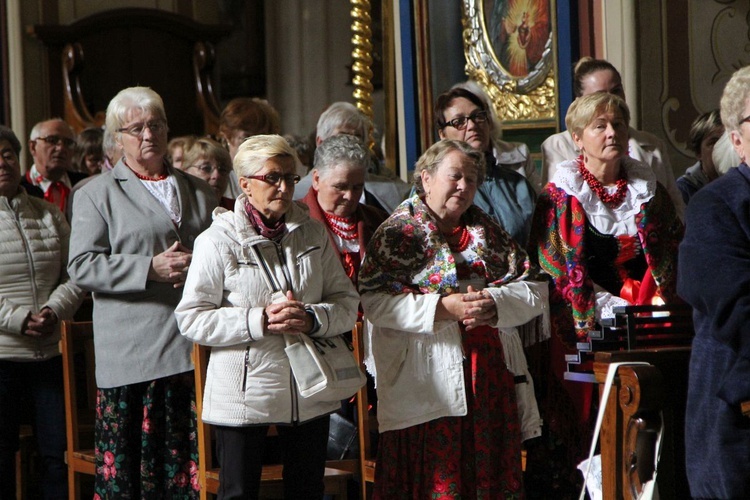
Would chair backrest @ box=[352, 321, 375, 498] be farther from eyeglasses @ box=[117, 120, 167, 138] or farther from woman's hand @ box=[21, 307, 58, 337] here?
woman's hand @ box=[21, 307, 58, 337]

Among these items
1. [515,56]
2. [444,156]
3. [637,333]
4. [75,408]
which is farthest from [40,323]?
[515,56]

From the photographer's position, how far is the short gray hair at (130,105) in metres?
3.89

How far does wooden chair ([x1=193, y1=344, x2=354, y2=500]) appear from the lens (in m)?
3.60

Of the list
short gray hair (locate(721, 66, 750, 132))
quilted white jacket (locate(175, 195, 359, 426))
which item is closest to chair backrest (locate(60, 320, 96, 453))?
quilted white jacket (locate(175, 195, 359, 426))

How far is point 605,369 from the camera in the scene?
2889 millimetres

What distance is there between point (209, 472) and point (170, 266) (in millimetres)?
631

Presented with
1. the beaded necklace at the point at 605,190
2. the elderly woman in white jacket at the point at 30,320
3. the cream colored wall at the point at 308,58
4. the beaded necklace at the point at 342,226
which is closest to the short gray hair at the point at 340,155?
the beaded necklace at the point at 342,226

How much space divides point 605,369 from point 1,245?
7.98ft

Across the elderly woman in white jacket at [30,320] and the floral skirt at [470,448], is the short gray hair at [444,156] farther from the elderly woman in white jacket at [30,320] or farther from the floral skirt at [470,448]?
the elderly woman in white jacket at [30,320]

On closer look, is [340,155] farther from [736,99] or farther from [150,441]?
[736,99]

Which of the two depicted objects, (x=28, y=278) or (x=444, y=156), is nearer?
(x=444, y=156)

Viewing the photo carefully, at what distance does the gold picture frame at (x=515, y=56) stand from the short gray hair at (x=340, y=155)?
6.21ft

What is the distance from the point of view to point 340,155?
4.12m

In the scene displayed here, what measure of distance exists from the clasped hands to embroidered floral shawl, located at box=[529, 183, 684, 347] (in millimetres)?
337
